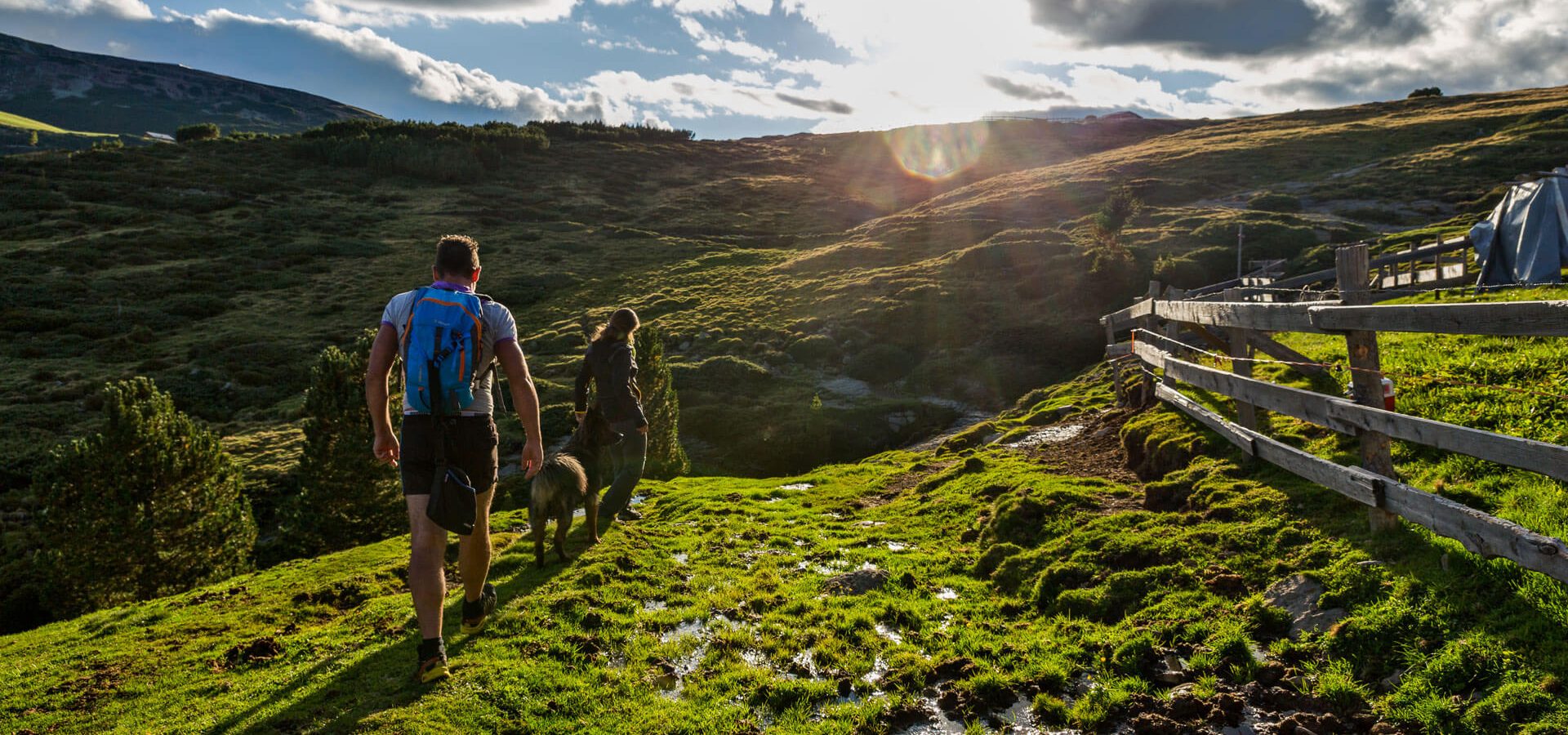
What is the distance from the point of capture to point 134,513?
1791 centimetres

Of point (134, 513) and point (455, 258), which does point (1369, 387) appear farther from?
point (134, 513)

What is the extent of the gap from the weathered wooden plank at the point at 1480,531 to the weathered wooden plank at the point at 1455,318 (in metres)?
1.23

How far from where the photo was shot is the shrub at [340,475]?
19625 mm

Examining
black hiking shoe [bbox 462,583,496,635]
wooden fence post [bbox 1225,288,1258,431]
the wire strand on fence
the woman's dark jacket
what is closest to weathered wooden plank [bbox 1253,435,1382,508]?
the wire strand on fence

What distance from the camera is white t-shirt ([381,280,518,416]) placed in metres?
5.37

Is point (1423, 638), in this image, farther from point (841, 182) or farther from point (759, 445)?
point (841, 182)

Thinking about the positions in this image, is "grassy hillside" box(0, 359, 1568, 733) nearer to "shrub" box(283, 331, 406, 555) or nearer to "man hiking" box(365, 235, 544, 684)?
"man hiking" box(365, 235, 544, 684)

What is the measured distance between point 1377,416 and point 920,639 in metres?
4.31

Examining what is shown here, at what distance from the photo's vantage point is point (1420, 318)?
5867 mm

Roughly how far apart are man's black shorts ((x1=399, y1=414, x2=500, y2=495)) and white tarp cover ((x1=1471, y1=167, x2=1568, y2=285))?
856 inches

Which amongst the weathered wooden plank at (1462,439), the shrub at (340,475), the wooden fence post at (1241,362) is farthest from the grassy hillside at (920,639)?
the shrub at (340,475)

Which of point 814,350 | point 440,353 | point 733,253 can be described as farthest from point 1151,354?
point 733,253

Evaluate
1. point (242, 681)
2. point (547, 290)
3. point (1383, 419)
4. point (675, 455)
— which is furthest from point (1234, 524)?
point (547, 290)

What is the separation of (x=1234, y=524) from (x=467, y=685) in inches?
285
